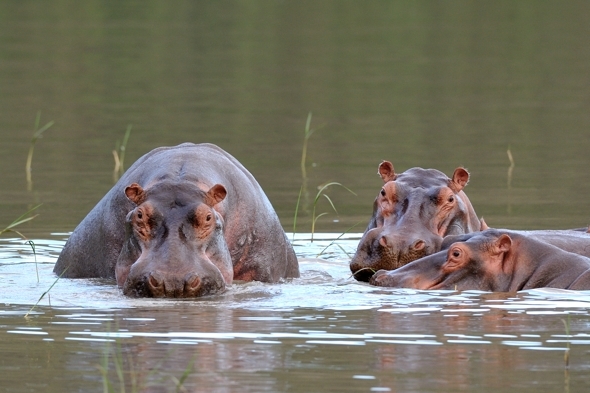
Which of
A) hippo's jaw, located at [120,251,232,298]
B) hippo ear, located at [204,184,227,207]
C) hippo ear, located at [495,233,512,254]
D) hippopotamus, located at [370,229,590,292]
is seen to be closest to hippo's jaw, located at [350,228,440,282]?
hippopotamus, located at [370,229,590,292]

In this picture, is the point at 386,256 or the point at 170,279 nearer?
the point at 170,279

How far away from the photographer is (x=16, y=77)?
25562mm

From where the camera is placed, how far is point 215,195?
8445 millimetres

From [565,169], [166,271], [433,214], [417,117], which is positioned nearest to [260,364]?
[166,271]

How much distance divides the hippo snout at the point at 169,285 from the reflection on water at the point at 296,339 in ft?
0.20

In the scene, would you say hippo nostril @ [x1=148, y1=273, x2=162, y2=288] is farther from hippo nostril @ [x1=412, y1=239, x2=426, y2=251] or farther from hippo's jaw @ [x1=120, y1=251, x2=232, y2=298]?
hippo nostril @ [x1=412, y1=239, x2=426, y2=251]

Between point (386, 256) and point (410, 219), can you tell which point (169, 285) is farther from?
point (410, 219)

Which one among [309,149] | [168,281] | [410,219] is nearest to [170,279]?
[168,281]

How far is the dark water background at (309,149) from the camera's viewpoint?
6.39 metres

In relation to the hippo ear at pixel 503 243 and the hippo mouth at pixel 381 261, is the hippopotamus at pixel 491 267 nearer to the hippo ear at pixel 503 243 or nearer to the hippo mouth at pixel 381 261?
the hippo ear at pixel 503 243

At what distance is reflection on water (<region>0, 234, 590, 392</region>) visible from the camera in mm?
5941

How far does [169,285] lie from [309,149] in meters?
9.80

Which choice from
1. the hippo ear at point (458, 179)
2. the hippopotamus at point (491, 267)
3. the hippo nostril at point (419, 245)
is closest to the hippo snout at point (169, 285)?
the hippopotamus at point (491, 267)

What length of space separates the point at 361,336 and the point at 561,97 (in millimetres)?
15816
